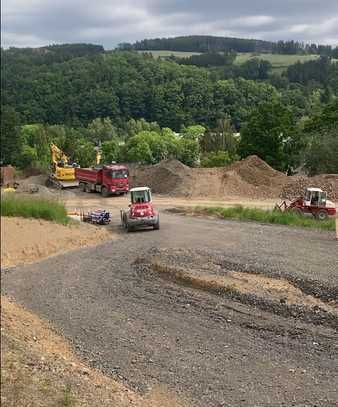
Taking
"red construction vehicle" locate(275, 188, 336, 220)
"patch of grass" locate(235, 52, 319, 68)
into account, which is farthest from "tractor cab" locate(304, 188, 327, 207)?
"patch of grass" locate(235, 52, 319, 68)

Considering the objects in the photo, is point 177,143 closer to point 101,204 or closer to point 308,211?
point 101,204

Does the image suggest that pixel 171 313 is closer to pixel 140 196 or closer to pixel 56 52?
pixel 140 196

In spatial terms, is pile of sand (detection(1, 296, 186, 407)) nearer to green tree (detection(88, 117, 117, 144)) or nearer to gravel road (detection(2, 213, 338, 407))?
gravel road (detection(2, 213, 338, 407))

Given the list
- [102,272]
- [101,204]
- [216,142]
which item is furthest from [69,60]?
[102,272]

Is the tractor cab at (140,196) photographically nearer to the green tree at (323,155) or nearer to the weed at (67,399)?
the weed at (67,399)

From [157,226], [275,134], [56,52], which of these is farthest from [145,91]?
[157,226]

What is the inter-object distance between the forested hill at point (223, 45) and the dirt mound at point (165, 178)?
119m

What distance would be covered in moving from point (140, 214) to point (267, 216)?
4788 mm

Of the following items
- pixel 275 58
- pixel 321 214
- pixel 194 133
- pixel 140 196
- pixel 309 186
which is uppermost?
pixel 275 58

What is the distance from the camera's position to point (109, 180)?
89.0ft

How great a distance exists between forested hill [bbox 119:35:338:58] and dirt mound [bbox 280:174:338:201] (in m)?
121

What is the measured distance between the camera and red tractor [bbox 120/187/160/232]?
19141 millimetres

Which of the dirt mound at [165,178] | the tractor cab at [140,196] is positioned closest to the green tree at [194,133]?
the dirt mound at [165,178]

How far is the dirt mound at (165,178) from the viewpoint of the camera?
28.6 meters
